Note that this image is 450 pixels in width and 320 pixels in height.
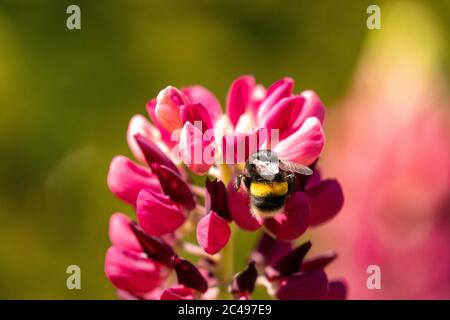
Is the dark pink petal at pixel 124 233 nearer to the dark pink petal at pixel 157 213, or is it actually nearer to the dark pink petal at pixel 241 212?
the dark pink petal at pixel 157 213

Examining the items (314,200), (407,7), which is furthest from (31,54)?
(314,200)

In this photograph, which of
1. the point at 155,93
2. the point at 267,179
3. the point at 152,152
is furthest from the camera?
the point at 155,93

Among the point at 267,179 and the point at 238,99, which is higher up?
the point at 238,99

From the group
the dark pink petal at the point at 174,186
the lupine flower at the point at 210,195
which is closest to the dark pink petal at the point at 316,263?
the lupine flower at the point at 210,195

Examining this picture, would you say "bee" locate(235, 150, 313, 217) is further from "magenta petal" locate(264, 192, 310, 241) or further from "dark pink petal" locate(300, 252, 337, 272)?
"dark pink petal" locate(300, 252, 337, 272)

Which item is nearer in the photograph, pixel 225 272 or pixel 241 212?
pixel 241 212

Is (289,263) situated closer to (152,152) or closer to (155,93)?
(152,152)

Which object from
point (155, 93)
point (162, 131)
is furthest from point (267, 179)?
point (155, 93)
